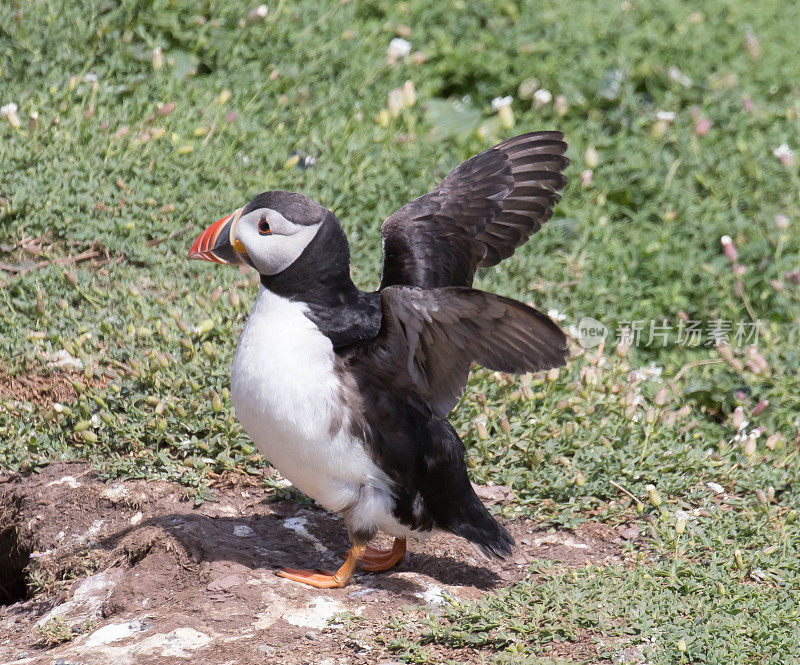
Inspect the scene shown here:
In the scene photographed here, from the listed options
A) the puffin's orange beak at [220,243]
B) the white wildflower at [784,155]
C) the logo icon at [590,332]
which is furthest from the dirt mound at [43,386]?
the white wildflower at [784,155]

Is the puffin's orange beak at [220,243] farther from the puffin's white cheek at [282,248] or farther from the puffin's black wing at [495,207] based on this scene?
the puffin's black wing at [495,207]

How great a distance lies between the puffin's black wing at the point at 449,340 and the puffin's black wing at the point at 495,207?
2.35ft

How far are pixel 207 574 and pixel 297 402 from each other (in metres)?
0.78

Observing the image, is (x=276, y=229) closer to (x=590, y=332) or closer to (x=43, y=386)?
(x=43, y=386)

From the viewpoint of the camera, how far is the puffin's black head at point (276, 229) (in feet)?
12.0

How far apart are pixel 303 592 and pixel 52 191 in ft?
9.29

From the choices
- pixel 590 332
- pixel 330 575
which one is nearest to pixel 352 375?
pixel 330 575

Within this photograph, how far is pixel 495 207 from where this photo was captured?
441 centimetres

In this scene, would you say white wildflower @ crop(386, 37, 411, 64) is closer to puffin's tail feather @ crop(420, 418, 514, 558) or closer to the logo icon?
the logo icon

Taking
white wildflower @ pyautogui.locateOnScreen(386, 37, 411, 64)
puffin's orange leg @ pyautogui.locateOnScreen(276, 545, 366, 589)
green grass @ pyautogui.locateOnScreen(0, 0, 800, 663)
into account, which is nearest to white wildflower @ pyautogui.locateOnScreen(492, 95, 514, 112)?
green grass @ pyautogui.locateOnScreen(0, 0, 800, 663)

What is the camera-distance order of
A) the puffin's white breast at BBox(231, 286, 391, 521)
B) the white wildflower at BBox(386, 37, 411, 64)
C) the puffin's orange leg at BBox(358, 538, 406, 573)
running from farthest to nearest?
the white wildflower at BBox(386, 37, 411, 64) < the puffin's orange leg at BBox(358, 538, 406, 573) < the puffin's white breast at BBox(231, 286, 391, 521)

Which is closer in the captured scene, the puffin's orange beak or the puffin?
the puffin

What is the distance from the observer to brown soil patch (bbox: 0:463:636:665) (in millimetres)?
3480

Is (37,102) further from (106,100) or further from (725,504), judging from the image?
(725,504)
